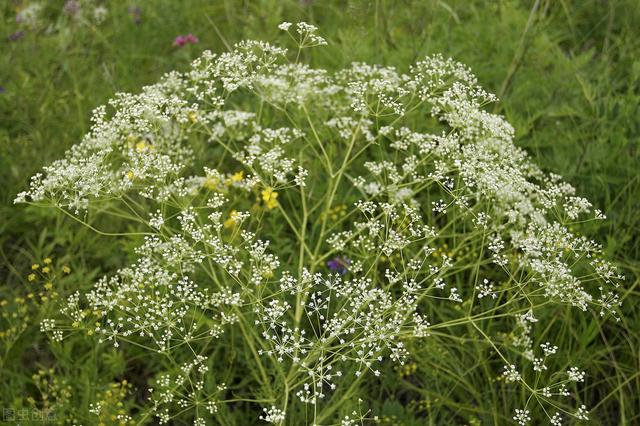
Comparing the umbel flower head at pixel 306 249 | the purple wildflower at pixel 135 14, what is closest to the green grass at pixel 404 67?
the purple wildflower at pixel 135 14


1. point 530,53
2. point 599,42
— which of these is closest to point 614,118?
point 530,53

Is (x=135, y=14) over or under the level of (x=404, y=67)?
over

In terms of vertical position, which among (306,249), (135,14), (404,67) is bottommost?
(306,249)

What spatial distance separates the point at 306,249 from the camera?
9.23ft

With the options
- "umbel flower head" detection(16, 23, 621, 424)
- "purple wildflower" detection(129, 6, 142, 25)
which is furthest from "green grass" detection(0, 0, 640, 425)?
"umbel flower head" detection(16, 23, 621, 424)

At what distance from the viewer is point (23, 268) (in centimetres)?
351

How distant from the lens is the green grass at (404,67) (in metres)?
3.00

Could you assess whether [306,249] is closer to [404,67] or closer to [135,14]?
[404,67]

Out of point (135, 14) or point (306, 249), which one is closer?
point (306, 249)

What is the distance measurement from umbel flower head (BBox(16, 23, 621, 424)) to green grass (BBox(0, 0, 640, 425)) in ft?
0.53

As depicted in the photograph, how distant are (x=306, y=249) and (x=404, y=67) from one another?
5.04ft

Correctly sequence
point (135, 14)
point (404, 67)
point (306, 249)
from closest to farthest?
point (306, 249) → point (404, 67) → point (135, 14)

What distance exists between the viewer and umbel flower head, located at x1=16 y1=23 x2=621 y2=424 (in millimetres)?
2350

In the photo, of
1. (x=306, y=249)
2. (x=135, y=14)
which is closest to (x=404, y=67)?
(x=306, y=249)
